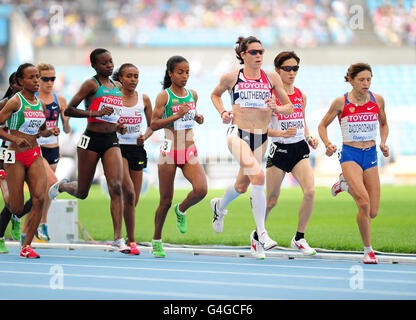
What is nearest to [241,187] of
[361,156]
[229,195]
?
[229,195]

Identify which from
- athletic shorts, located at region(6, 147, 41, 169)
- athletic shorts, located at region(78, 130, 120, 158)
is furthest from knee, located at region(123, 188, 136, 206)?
athletic shorts, located at region(6, 147, 41, 169)

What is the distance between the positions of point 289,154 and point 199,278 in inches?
106

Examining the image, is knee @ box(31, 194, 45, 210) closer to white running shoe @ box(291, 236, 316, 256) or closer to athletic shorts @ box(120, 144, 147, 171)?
athletic shorts @ box(120, 144, 147, 171)

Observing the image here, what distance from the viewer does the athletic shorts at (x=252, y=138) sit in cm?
915

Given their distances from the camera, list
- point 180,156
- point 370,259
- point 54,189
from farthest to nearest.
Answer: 1. point 54,189
2. point 180,156
3. point 370,259

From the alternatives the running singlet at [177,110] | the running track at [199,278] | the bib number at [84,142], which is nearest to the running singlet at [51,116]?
the bib number at [84,142]

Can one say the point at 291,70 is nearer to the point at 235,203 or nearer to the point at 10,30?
the point at 235,203

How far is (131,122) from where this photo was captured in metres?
10.3

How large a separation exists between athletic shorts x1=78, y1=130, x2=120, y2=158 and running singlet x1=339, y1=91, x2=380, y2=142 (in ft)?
9.46

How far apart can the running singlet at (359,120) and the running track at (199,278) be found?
4.81 ft

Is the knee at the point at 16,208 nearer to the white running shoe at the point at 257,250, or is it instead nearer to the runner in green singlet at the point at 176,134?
the runner in green singlet at the point at 176,134

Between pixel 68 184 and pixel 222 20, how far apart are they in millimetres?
29797

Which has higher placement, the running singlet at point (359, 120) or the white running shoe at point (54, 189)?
the running singlet at point (359, 120)

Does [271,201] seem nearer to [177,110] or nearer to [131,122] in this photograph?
[177,110]
